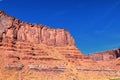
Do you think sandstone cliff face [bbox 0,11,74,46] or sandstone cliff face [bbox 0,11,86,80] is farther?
sandstone cliff face [bbox 0,11,74,46]

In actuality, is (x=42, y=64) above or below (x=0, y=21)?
below

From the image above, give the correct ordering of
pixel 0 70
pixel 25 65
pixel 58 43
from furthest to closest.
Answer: pixel 58 43 → pixel 25 65 → pixel 0 70

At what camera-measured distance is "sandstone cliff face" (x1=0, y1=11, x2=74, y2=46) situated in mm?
122287

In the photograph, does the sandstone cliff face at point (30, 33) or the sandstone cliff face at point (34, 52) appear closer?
the sandstone cliff face at point (34, 52)

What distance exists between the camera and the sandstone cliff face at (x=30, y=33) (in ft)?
401

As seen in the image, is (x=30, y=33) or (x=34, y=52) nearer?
(x=34, y=52)

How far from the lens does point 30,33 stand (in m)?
135

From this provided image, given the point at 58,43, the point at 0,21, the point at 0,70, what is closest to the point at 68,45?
the point at 58,43

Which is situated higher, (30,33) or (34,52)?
(30,33)

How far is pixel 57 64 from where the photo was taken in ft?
401

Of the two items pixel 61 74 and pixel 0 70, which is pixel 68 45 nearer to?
pixel 61 74

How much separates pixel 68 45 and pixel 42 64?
3070 cm

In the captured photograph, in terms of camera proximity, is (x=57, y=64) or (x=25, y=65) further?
(x=57, y=64)

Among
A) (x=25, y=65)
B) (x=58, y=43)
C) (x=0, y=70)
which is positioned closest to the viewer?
(x=0, y=70)
